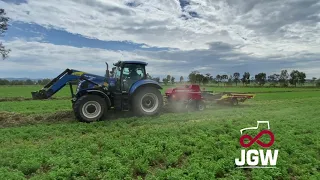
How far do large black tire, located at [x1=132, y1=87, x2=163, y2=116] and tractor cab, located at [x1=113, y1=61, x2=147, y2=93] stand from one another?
2.26 feet

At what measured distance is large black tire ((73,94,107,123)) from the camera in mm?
11930

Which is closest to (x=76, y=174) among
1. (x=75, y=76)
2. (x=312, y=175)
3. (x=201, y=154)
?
(x=201, y=154)

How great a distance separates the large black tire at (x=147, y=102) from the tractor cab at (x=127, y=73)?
69cm

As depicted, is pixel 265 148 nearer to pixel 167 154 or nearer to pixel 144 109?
pixel 167 154

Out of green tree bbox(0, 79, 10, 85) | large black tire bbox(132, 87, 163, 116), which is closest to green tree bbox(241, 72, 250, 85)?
green tree bbox(0, 79, 10, 85)

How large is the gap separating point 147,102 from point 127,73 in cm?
188

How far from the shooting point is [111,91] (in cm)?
1326

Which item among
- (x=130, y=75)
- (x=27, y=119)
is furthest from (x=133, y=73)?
(x=27, y=119)

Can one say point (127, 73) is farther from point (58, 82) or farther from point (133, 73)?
point (58, 82)

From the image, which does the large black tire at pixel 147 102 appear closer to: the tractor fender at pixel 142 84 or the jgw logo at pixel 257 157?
the tractor fender at pixel 142 84

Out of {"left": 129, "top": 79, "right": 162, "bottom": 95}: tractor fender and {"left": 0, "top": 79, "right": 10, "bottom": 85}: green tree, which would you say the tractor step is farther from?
{"left": 0, "top": 79, "right": 10, "bottom": 85}: green tree

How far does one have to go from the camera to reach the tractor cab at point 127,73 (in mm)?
13398

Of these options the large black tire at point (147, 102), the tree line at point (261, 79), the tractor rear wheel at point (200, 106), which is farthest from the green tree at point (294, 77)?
the large black tire at point (147, 102)

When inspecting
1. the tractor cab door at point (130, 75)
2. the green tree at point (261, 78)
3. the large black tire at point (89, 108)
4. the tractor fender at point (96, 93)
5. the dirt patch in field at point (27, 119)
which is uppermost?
the green tree at point (261, 78)
